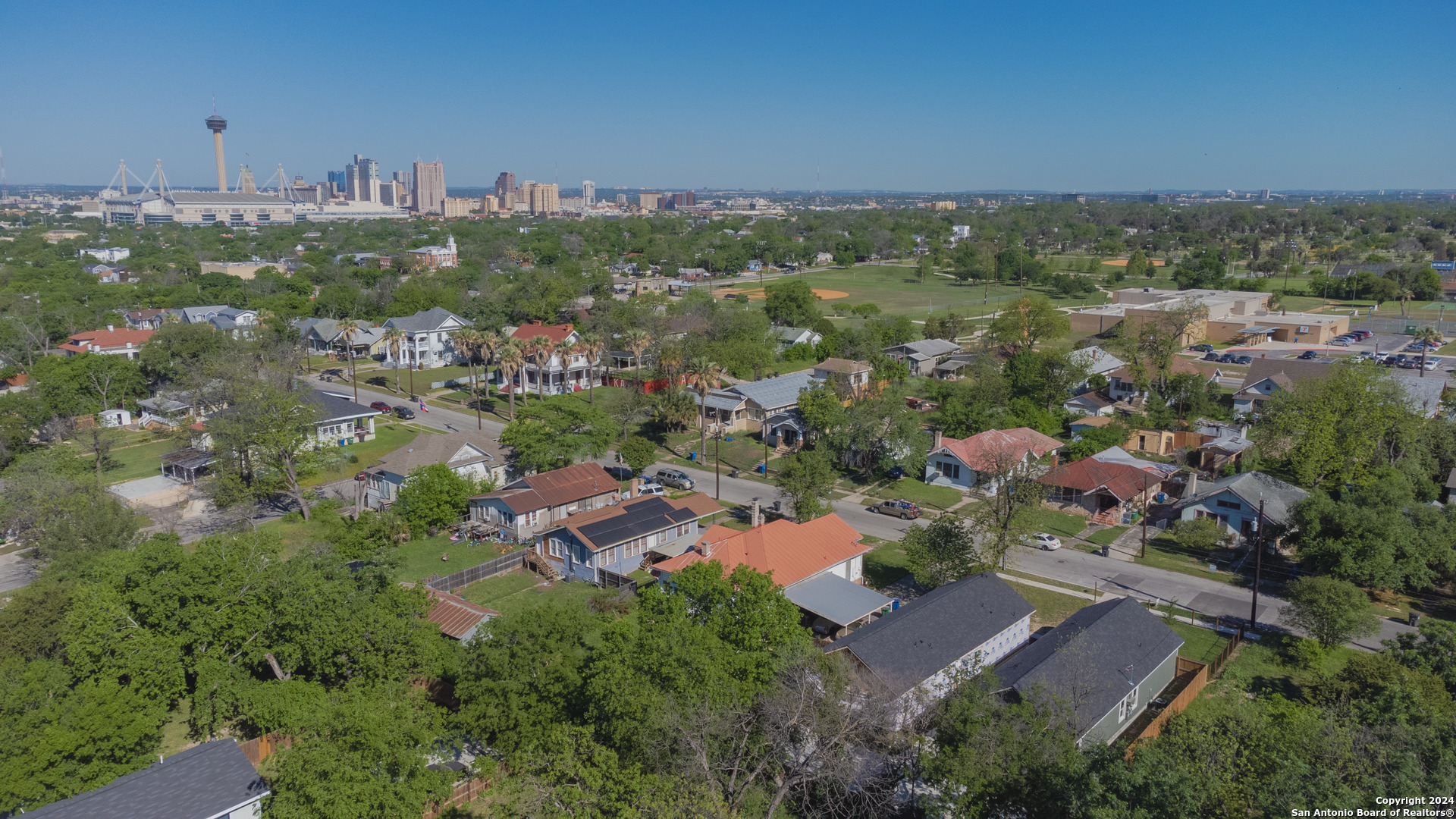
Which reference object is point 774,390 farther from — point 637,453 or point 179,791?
point 179,791

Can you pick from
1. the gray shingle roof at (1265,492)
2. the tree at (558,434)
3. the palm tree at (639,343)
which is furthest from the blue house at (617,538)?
the palm tree at (639,343)

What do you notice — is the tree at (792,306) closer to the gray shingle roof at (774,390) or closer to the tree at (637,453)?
the gray shingle roof at (774,390)

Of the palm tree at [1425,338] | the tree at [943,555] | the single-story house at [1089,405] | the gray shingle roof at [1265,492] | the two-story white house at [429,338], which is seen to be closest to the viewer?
the tree at [943,555]

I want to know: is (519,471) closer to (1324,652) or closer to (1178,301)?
(1324,652)

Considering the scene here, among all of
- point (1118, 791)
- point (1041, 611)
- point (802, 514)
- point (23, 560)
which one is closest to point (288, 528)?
point (23, 560)

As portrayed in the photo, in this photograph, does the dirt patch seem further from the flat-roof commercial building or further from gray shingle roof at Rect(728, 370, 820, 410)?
gray shingle roof at Rect(728, 370, 820, 410)

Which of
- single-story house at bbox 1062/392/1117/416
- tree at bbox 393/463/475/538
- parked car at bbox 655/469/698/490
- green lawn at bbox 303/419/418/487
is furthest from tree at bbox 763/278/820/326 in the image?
tree at bbox 393/463/475/538
